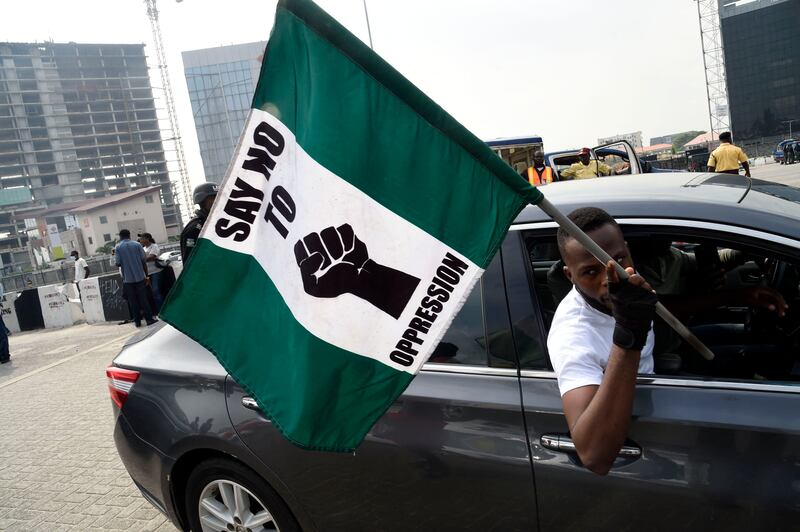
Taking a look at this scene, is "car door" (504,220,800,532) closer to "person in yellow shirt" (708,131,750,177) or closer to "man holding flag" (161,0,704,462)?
"man holding flag" (161,0,704,462)

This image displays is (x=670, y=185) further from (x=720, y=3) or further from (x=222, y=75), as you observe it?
(x=222, y=75)

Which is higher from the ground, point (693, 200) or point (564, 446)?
Result: point (693, 200)

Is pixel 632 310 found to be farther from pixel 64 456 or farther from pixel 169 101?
pixel 169 101

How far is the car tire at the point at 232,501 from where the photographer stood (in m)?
2.55

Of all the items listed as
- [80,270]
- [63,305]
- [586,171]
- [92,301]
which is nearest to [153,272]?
[92,301]

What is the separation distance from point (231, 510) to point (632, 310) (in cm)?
204

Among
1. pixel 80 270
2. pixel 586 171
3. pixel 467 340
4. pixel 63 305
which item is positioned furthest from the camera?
pixel 63 305

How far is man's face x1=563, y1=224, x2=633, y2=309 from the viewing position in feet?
6.03

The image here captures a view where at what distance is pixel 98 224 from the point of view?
84375 mm

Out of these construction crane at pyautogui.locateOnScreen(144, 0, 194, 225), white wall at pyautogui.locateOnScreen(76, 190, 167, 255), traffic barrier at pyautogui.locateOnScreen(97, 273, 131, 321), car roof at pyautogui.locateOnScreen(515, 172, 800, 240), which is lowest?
traffic barrier at pyautogui.locateOnScreen(97, 273, 131, 321)

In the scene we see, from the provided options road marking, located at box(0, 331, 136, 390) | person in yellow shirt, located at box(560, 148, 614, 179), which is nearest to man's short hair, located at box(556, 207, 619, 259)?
person in yellow shirt, located at box(560, 148, 614, 179)

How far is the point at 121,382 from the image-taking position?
9.86 ft

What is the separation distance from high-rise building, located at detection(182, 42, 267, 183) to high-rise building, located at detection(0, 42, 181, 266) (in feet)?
Result: 40.1

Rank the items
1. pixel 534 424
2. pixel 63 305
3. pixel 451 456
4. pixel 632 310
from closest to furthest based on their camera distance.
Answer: pixel 632 310, pixel 534 424, pixel 451 456, pixel 63 305
